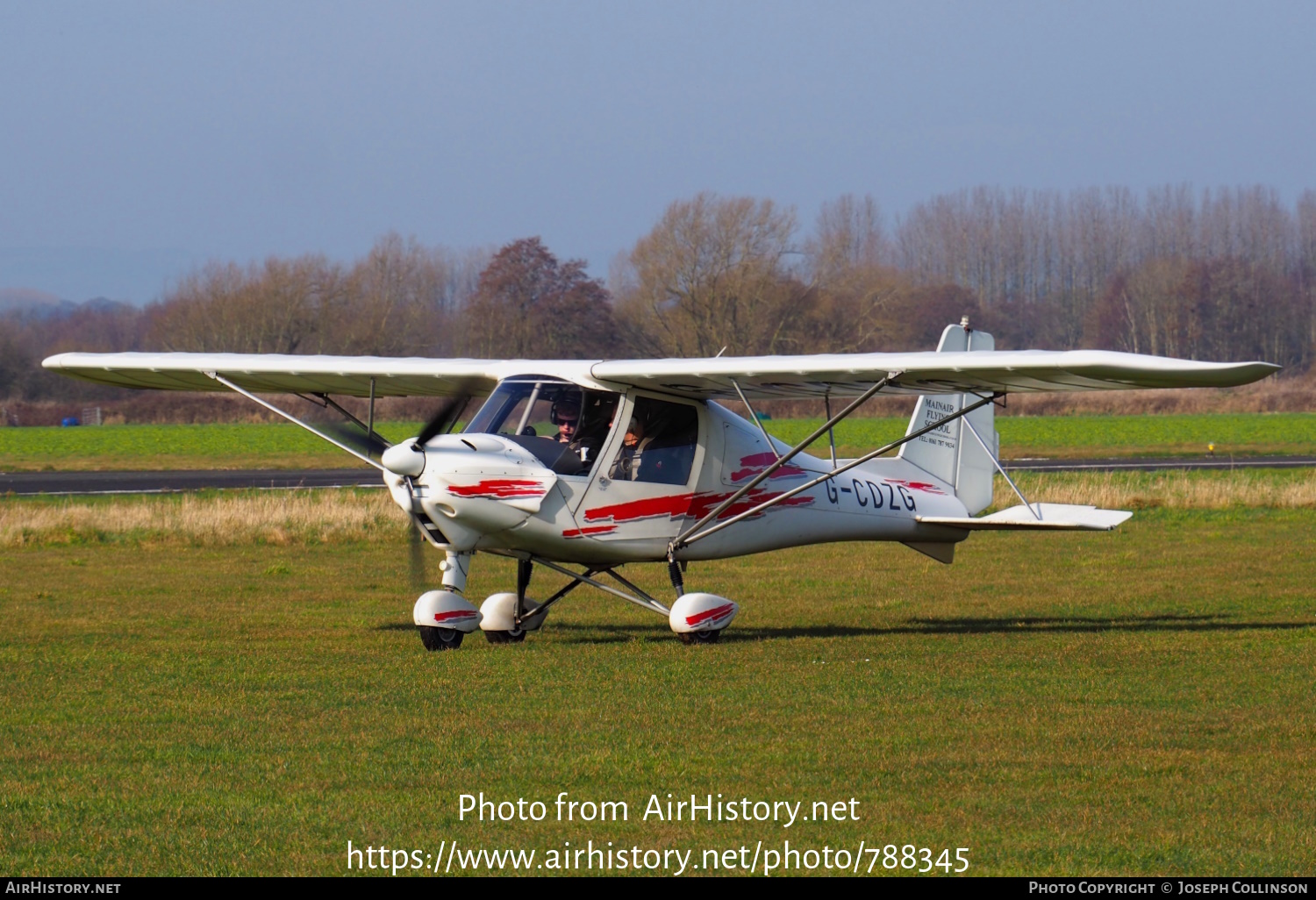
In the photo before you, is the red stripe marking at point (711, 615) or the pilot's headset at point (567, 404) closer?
the red stripe marking at point (711, 615)

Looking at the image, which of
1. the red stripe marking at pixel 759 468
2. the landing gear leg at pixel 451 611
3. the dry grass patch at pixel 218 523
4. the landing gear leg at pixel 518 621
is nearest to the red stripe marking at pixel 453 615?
the landing gear leg at pixel 451 611

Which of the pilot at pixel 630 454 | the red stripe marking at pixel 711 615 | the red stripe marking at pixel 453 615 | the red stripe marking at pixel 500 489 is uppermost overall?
the pilot at pixel 630 454

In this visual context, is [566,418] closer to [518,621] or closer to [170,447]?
[518,621]

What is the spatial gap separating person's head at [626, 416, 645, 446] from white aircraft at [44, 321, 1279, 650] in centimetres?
2

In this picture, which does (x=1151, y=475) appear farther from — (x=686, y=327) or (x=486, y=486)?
(x=686, y=327)

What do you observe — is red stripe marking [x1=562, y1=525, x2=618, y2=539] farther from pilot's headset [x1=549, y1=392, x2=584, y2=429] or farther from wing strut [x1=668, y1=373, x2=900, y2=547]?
pilot's headset [x1=549, y1=392, x2=584, y2=429]

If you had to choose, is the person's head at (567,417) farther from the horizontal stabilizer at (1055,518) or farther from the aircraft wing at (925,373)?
the horizontal stabilizer at (1055,518)

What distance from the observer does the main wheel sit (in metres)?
11.6

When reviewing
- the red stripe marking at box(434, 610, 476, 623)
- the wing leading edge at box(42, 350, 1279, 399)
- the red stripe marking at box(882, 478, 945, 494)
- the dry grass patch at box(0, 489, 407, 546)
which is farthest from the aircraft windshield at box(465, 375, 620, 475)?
the dry grass patch at box(0, 489, 407, 546)

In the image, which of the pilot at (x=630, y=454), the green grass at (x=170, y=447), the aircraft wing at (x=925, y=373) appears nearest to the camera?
the aircraft wing at (x=925, y=373)

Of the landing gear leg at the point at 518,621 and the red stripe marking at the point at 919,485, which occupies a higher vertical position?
the red stripe marking at the point at 919,485

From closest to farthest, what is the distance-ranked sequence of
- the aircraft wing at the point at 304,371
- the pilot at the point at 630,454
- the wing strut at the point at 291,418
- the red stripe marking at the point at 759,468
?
the wing strut at the point at 291,418, the pilot at the point at 630,454, the aircraft wing at the point at 304,371, the red stripe marking at the point at 759,468

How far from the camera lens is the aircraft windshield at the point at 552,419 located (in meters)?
11.7

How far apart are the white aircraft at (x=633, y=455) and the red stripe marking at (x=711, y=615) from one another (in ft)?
0.04
